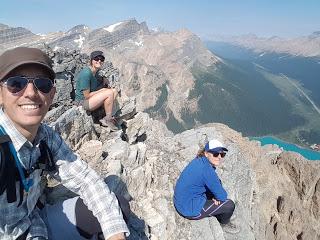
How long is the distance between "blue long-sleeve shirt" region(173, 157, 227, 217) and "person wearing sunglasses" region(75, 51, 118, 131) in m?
4.80

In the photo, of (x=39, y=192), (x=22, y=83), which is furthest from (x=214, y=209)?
(x=22, y=83)

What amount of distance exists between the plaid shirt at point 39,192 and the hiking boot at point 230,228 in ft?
24.3

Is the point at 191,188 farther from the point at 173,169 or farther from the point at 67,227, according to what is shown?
the point at 67,227

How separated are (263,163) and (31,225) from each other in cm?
1646

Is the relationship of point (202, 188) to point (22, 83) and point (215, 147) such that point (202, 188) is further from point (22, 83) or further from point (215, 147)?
point (22, 83)

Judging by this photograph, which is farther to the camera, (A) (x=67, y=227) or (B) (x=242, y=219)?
(B) (x=242, y=219)

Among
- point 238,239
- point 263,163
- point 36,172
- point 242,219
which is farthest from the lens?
point 263,163

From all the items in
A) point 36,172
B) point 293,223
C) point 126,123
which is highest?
point 36,172

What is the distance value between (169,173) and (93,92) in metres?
4.40

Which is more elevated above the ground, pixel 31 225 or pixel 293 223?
pixel 31 225

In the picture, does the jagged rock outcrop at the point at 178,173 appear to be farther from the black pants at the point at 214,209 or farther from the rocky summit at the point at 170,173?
the black pants at the point at 214,209

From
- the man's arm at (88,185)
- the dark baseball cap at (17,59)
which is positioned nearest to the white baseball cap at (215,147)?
the man's arm at (88,185)

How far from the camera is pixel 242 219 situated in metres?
13.3

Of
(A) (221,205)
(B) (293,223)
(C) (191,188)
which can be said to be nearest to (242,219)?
(A) (221,205)
